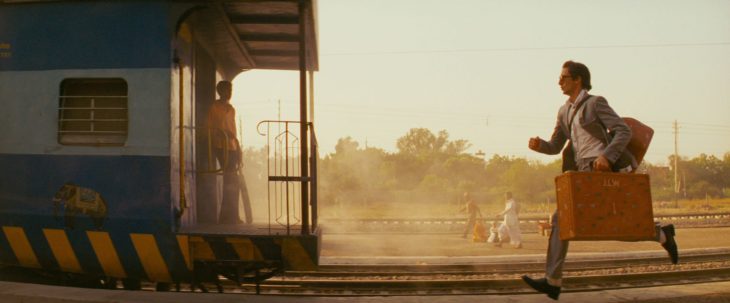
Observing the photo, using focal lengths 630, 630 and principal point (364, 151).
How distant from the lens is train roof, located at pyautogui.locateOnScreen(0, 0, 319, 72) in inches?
247

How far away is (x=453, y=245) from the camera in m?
16.7

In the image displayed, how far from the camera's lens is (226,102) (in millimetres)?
7215

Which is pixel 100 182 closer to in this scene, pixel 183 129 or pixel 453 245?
pixel 183 129

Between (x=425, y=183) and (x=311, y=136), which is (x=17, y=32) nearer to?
(x=311, y=136)

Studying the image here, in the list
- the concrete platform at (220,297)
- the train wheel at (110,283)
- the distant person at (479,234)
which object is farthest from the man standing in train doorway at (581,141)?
the distant person at (479,234)

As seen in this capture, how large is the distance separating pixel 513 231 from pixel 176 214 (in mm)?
11632

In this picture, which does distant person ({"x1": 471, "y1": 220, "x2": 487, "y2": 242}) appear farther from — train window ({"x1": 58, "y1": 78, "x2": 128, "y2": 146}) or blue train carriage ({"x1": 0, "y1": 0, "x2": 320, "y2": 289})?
train window ({"x1": 58, "y1": 78, "x2": 128, "y2": 146})

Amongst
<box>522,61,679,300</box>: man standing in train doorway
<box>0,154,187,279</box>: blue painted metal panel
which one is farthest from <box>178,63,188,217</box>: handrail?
<box>522,61,679,300</box>: man standing in train doorway

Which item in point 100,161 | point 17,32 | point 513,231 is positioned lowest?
point 513,231

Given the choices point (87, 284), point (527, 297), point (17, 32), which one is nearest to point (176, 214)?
point (87, 284)

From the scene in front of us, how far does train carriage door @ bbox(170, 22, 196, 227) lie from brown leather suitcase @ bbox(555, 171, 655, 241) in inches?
137

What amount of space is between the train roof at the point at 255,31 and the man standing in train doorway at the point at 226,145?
673 mm

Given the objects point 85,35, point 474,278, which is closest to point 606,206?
point 85,35

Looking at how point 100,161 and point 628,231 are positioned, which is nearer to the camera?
point 628,231
